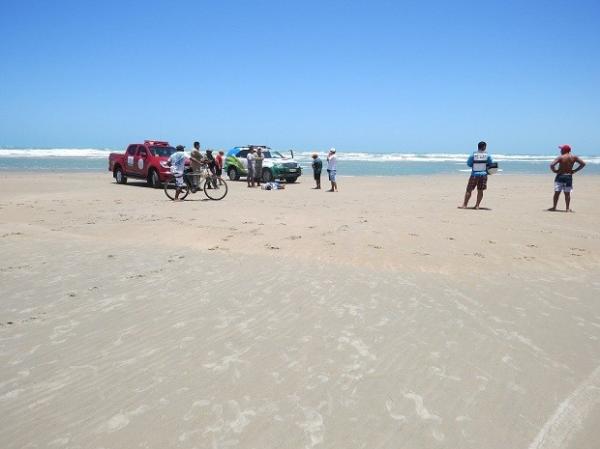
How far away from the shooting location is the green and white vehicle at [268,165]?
2183cm

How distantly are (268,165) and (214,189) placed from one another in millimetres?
7586

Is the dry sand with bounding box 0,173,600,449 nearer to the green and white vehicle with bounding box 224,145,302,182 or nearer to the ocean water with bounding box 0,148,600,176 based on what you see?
the green and white vehicle with bounding box 224,145,302,182

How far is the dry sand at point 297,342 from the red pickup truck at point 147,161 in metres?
10.8

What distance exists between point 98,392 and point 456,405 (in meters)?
2.27

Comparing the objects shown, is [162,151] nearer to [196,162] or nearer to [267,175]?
[267,175]

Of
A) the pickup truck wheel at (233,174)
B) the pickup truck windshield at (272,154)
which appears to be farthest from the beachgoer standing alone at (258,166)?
the pickup truck wheel at (233,174)

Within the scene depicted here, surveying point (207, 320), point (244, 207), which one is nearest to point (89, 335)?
point (207, 320)

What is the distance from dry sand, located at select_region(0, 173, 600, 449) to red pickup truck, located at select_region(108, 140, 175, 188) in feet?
35.4

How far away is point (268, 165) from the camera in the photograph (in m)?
21.8

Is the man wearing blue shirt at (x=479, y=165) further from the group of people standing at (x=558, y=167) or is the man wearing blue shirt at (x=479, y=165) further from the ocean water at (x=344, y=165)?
the ocean water at (x=344, y=165)

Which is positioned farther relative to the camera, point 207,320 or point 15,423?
point 207,320

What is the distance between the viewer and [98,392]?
9.55 feet

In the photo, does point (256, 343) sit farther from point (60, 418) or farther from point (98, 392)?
point (60, 418)

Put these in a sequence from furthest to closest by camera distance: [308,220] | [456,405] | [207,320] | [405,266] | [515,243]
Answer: [308,220]
[515,243]
[405,266]
[207,320]
[456,405]
